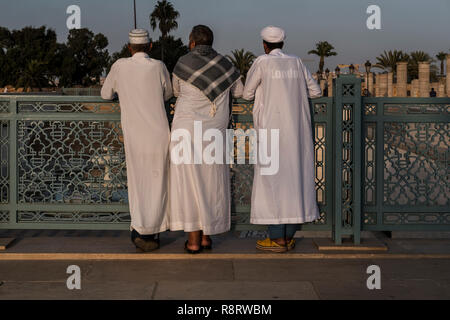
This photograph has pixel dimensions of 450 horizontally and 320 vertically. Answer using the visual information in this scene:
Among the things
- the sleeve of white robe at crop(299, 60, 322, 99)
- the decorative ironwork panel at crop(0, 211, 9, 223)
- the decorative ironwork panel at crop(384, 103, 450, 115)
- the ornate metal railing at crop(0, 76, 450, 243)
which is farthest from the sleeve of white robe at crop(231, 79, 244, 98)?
the decorative ironwork panel at crop(0, 211, 9, 223)

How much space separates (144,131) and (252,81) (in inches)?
36.3

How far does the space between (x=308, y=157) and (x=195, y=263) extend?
1212 mm

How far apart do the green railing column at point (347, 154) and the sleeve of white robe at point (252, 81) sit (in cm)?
66

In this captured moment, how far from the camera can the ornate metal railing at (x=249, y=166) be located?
5.53m

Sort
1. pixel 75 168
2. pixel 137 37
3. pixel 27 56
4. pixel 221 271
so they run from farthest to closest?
pixel 27 56
pixel 75 168
pixel 137 37
pixel 221 271

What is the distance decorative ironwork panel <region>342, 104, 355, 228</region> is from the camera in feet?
18.1

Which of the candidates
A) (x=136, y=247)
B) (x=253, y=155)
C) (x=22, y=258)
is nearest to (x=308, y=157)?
(x=253, y=155)

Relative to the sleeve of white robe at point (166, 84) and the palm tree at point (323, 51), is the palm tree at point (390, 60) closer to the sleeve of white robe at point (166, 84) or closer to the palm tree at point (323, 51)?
the palm tree at point (323, 51)

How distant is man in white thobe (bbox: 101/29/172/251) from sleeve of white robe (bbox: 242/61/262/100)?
602 mm

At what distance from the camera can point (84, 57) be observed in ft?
255

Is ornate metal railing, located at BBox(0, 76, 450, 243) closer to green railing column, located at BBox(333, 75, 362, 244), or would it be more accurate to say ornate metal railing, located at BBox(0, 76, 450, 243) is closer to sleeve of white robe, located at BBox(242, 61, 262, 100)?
green railing column, located at BBox(333, 75, 362, 244)

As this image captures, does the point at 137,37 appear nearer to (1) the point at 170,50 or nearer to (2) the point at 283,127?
(2) the point at 283,127

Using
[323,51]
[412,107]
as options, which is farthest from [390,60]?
[412,107]

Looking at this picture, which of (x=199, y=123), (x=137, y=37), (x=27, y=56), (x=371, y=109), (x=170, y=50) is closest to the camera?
(x=199, y=123)
